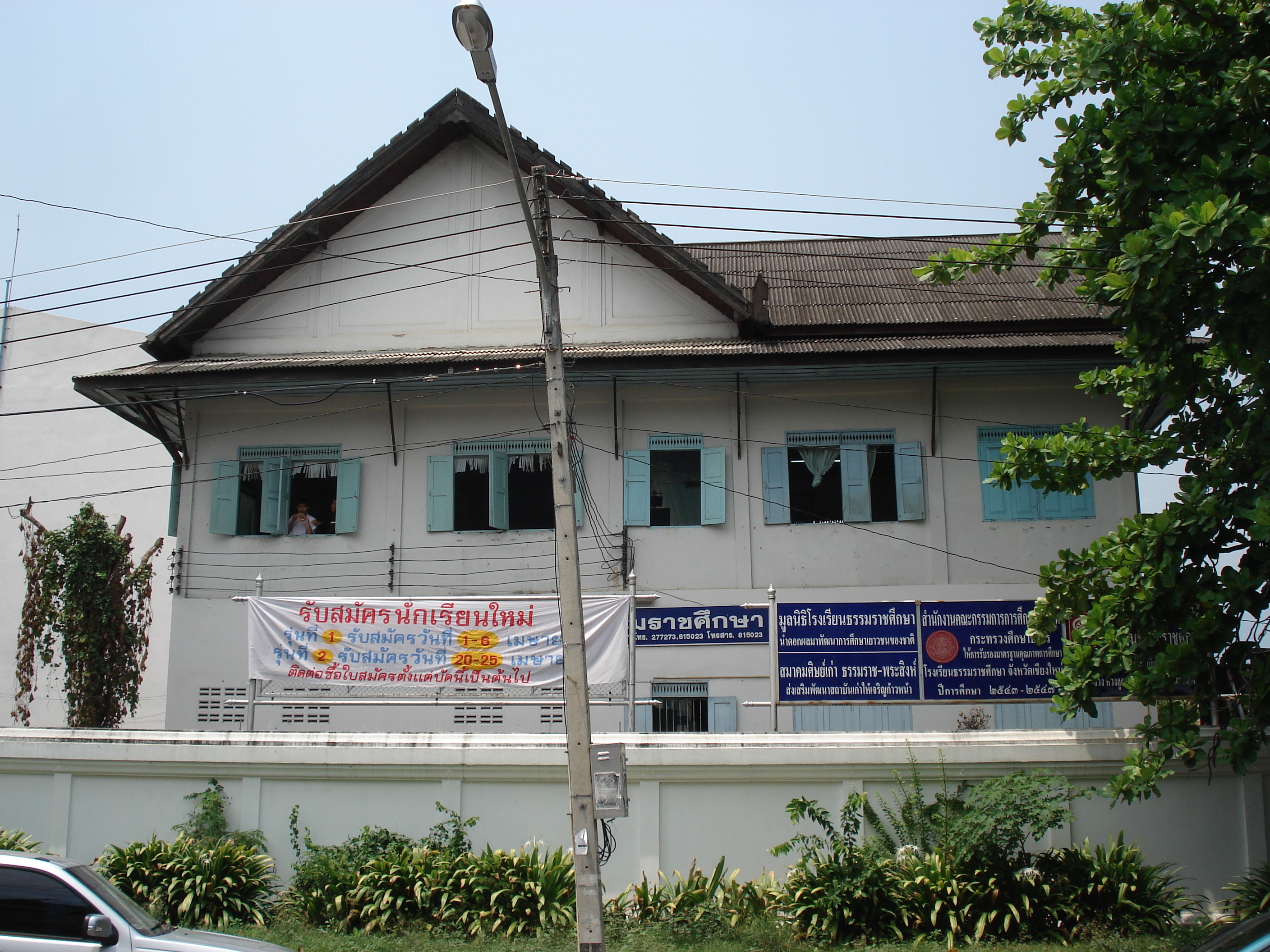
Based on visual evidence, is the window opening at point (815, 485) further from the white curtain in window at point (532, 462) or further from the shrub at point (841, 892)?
the shrub at point (841, 892)

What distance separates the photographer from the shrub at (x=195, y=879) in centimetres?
1048

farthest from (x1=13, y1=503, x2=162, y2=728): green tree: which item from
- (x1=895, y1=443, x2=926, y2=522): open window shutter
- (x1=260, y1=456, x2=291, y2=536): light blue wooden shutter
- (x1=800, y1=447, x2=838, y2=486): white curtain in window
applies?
(x1=895, y1=443, x2=926, y2=522): open window shutter

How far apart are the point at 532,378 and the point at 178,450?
593 cm

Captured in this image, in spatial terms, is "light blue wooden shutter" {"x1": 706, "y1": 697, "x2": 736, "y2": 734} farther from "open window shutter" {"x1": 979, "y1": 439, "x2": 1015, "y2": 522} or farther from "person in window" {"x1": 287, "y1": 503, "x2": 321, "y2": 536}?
"person in window" {"x1": 287, "y1": 503, "x2": 321, "y2": 536}

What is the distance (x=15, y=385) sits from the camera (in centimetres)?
2467

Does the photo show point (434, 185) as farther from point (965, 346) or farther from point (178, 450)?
point (965, 346)

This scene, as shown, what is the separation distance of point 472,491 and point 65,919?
992 centimetres

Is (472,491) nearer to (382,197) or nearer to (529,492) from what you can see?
(529,492)

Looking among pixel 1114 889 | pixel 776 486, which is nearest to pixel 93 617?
pixel 776 486

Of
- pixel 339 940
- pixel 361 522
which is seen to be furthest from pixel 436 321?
pixel 339 940

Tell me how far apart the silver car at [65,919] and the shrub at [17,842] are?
432cm

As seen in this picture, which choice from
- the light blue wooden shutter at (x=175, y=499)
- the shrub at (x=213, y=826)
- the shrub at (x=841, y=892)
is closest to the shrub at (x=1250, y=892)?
the shrub at (x=841, y=892)

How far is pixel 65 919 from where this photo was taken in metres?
7.47

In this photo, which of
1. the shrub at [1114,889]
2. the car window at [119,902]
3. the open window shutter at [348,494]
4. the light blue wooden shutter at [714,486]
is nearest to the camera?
the car window at [119,902]
